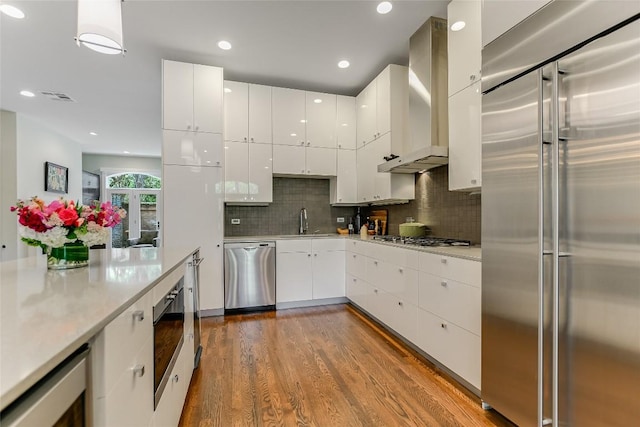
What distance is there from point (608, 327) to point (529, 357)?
41 centimetres

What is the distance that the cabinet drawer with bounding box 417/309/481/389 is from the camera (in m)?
1.88

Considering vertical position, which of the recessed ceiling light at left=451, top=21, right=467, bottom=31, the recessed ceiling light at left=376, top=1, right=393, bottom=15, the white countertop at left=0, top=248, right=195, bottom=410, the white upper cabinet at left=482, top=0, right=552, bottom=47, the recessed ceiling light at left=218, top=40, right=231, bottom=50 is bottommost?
the white countertop at left=0, top=248, right=195, bottom=410

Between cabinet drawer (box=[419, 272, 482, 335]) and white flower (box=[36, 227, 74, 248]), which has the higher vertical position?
white flower (box=[36, 227, 74, 248])

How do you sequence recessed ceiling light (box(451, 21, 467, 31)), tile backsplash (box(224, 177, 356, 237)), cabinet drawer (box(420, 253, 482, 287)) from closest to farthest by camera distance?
1. cabinet drawer (box(420, 253, 482, 287))
2. recessed ceiling light (box(451, 21, 467, 31))
3. tile backsplash (box(224, 177, 356, 237))

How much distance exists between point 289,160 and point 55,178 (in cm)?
519

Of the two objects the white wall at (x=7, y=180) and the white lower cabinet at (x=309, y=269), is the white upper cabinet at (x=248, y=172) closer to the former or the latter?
the white lower cabinet at (x=309, y=269)

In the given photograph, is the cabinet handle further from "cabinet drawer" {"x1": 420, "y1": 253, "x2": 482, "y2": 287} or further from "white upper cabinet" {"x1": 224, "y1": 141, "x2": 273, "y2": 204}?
"white upper cabinet" {"x1": 224, "y1": 141, "x2": 273, "y2": 204}

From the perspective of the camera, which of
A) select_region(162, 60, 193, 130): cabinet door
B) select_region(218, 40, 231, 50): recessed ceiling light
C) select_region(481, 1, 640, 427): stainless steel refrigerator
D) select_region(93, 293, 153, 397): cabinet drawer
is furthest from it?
select_region(162, 60, 193, 130): cabinet door

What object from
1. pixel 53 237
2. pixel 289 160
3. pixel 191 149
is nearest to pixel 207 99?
pixel 191 149

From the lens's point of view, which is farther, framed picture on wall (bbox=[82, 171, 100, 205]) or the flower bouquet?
framed picture on wall (bbox=[82, 171, 100, 205])

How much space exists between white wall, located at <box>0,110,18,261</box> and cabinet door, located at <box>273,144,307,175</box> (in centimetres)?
449

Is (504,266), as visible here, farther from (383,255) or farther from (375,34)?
(375,34)

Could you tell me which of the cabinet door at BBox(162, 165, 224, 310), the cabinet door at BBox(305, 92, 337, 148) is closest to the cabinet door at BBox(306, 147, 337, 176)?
the cabinet door at BBox(305, 92, 337, 148)

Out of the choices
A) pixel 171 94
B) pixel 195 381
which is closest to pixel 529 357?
pixel 195 381
